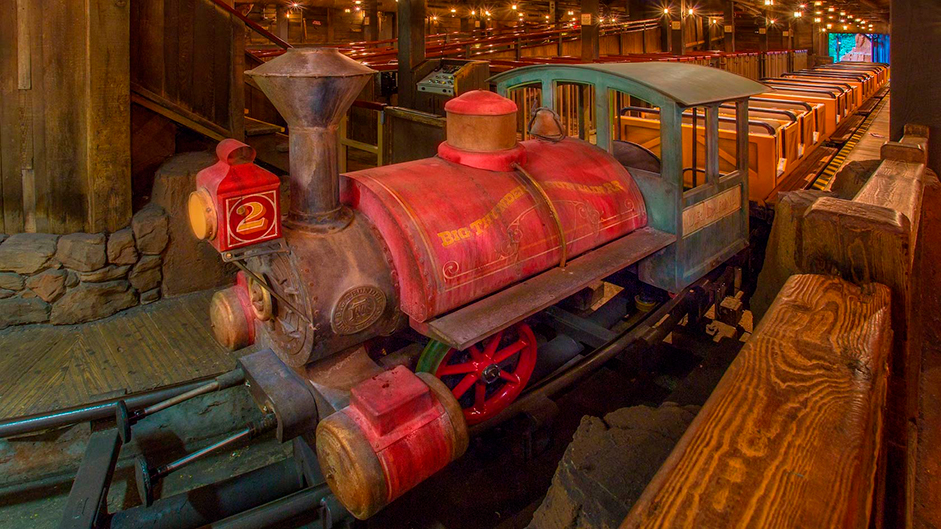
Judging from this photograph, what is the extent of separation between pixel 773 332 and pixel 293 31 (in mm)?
25939

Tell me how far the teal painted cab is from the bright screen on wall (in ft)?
138

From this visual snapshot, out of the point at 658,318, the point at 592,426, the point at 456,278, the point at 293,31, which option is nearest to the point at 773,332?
the point at 592,426

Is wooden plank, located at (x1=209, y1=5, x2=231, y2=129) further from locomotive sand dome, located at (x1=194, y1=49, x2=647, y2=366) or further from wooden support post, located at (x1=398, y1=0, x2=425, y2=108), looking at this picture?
locomotive sand dome, located at (x1=194, y1=49, x2=647, y2=366)

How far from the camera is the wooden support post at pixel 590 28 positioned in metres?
11.8

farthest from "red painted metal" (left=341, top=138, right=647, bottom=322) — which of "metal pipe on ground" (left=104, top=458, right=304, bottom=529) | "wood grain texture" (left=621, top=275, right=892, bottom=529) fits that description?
"wood grain texture" (left=621, top=275, right=892, bottom=529)

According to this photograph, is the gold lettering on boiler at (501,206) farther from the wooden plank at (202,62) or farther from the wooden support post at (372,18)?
the wooden support post at (372,18)

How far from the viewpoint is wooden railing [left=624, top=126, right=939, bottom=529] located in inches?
Result: 41.2

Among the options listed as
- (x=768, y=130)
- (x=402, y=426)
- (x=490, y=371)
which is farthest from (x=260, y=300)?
(x=768, y=130)

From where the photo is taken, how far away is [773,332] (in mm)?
1609

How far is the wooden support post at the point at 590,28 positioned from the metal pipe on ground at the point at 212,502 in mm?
10475

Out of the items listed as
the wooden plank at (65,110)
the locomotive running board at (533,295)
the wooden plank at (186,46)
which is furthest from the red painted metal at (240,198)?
the wooden plank at (186,46)

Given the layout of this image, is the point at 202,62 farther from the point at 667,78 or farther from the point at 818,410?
the point at 818,410

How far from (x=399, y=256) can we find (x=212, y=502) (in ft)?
5.15

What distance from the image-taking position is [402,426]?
2564 millimetres
